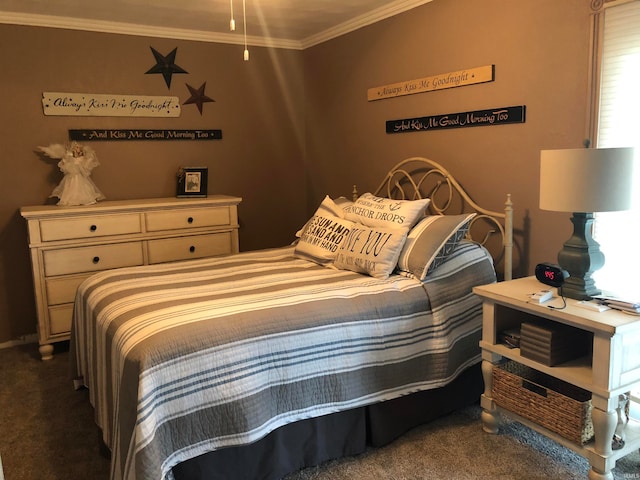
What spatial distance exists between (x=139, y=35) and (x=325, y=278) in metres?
2.44

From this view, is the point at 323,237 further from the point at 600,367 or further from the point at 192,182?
the point at 600,367

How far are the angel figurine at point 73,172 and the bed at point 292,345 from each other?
105 centimetres

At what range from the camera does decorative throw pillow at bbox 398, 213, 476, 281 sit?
2.54 metres

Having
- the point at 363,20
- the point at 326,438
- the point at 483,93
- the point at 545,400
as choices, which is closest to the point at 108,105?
the point at 363,20

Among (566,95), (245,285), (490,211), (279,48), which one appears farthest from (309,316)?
(279,48)

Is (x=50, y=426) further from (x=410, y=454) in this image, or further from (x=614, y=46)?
(x=614, y=46)

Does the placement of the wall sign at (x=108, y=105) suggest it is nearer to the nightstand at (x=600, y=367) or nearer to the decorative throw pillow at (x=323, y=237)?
the decorative throw pillow at (x=323, y=237)

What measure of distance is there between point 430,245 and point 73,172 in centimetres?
243

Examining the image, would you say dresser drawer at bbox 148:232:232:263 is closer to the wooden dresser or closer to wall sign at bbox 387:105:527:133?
the wooden dresser

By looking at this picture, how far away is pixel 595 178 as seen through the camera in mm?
1952

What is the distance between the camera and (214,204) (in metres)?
3.84

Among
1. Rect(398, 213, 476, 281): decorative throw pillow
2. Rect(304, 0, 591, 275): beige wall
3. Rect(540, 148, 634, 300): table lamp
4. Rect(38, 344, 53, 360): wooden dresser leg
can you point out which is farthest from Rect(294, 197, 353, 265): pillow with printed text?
Rect(38, 344, 53, 360): wooden dresser leg

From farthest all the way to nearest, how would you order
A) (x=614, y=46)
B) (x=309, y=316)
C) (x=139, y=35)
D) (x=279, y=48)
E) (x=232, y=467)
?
(x=279, y=48) → (x=139, y=35) → (x=614, y=46) → (x=309, y=316) → (x=232, y=467)

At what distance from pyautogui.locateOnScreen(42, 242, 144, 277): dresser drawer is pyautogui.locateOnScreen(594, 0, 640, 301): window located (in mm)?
2792
